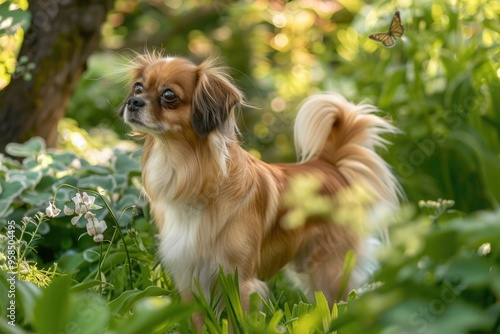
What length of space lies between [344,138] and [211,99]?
0.84 m

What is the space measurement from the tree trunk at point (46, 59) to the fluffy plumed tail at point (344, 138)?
4.85ft

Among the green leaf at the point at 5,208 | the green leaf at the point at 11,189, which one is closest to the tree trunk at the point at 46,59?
the green leaf at the point at 11,189

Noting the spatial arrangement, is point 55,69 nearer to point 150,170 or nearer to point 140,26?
point 150,170

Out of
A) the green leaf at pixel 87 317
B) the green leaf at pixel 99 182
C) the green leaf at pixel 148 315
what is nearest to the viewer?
the green leaf at pixel 148 315

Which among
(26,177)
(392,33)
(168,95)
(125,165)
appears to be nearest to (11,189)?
(26,177)

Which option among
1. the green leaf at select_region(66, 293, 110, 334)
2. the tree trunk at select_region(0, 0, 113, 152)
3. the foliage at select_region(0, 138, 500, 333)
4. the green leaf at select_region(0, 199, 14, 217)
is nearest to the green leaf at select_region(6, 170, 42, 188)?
the foliage at select_region(0, 138, 500, 333)

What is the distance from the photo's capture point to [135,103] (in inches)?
103

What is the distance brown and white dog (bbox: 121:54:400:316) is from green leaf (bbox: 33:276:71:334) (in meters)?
1.03

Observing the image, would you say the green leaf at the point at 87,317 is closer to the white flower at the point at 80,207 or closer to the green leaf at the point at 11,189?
the white flower at the point at 80,207

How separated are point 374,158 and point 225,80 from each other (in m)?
0.82

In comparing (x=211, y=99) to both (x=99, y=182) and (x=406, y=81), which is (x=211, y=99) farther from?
(x=406, y=81)

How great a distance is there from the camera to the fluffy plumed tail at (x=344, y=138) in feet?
10.7

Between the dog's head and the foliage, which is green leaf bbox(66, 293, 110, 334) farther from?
the dog's head

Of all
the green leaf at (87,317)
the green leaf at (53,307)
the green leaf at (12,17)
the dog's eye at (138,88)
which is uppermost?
the green leaf at (12,17)
